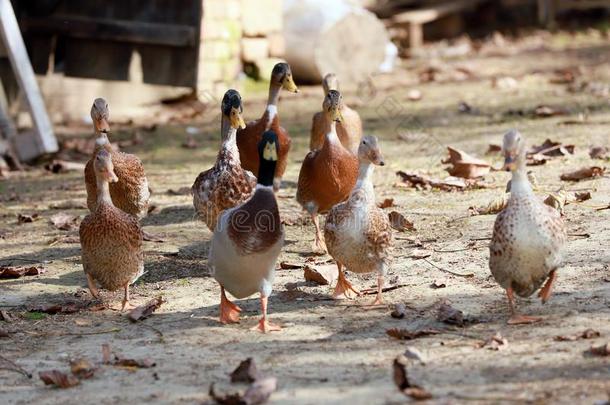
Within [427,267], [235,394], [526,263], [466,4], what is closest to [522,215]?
[526,263]

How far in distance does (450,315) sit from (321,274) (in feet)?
3.62

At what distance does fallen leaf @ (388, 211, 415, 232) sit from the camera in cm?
722

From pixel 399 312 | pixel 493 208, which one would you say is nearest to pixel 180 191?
pixel 493 208

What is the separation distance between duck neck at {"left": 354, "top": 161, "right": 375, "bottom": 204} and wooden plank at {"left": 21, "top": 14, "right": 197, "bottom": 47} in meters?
6.65

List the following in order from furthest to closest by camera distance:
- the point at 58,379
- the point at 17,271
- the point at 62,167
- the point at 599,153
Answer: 1. the point at 62,167
2. the point at 599,153
3. the point at 17,271
4. the point at 58,379

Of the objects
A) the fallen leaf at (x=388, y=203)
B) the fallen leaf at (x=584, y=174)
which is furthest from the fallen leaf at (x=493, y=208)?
the fallen leaf at (x=584, y=174)

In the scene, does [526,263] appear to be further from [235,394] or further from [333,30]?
[333,30]

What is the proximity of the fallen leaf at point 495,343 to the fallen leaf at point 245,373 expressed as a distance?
1.07m

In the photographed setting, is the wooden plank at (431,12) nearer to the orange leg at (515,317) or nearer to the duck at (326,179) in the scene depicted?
the duck at (326,179)

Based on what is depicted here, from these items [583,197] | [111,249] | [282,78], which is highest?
[282,78]

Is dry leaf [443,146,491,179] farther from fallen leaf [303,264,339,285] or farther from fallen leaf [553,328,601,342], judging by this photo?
fallen leaf [553,328,601,342]

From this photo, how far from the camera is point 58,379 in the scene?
4.68 meters

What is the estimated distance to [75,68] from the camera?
41.8ft

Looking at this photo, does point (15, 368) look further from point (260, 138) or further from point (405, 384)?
point (260, 138)
